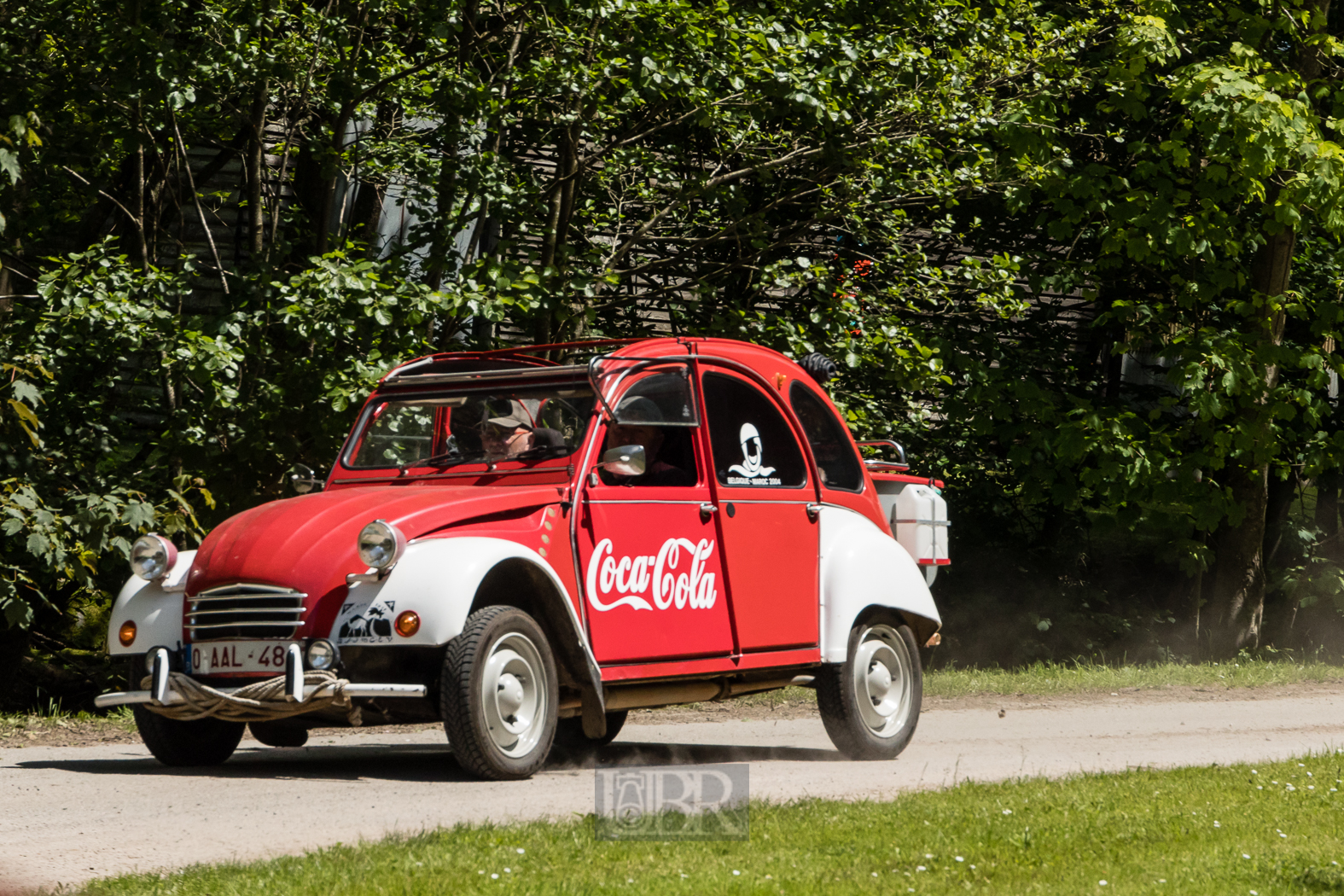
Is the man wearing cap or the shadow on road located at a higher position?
the man wearing cap

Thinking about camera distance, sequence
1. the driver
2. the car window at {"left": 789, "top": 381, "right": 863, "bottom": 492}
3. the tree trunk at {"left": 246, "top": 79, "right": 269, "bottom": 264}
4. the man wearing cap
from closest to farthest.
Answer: the driver, the man wearing cap, the car window at {"left": 789, "top": 381, "right": 863, "bottom": 492}, the tree trunk at {"left": 246, "top": 79, "right": 269, "bottom": 264}

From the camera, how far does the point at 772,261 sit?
1411 cm

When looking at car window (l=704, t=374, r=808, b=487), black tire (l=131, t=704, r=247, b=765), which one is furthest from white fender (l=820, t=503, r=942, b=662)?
black tire (l=131, t=704, r=247, b=765)

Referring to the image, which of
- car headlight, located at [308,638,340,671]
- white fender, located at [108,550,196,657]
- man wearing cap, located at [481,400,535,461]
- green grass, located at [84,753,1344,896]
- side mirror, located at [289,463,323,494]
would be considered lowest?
green grass, located at [84,753,1344,896]

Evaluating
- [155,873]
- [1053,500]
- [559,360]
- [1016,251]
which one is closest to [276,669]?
[155,873]

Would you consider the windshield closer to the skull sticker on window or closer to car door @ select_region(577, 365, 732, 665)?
car door @ select_region(577, 365, 732, 665)

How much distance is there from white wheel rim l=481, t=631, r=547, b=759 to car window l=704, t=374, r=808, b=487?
1.74 m

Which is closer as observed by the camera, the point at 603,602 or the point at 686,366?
the point at 603,602

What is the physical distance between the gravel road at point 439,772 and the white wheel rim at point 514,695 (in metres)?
0.23

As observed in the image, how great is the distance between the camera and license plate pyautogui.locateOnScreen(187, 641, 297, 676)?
716 centimetres

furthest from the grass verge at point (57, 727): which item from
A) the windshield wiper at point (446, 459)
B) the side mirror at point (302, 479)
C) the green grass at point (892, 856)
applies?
the green grass at point (892, 856)

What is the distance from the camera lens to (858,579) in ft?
30.1

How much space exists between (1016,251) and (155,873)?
1420 cm

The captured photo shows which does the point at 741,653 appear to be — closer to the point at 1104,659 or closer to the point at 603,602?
the point at 603,602
